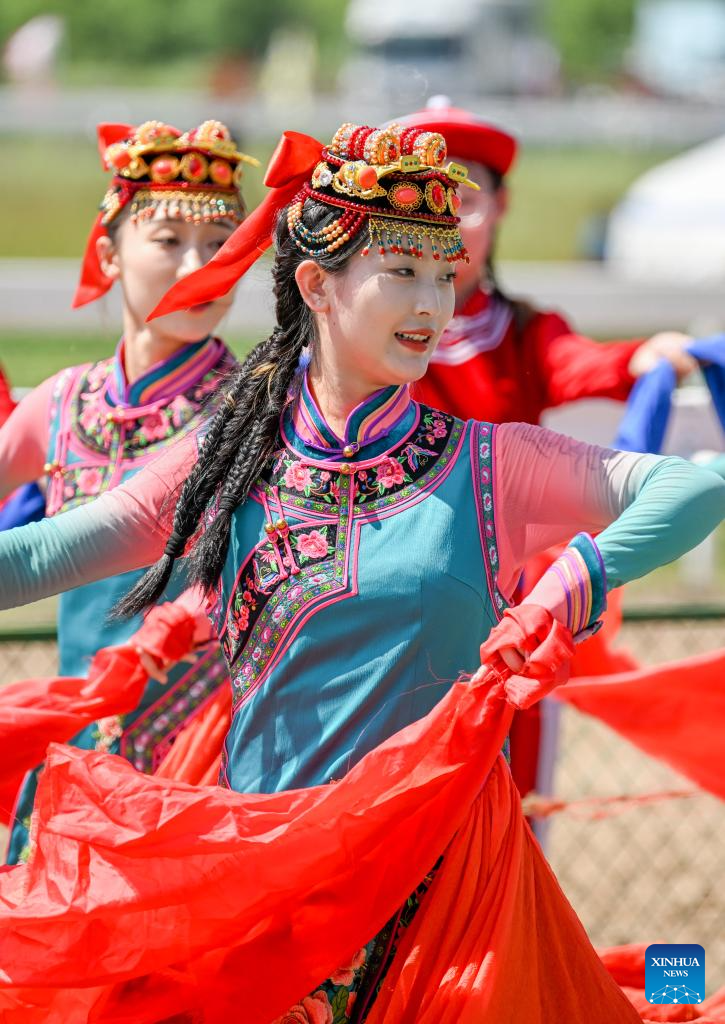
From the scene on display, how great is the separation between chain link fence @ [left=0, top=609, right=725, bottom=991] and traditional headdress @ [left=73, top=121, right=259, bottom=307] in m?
1.21

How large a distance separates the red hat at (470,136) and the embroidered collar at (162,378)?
712 millimetres

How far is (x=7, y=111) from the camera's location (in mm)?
27297

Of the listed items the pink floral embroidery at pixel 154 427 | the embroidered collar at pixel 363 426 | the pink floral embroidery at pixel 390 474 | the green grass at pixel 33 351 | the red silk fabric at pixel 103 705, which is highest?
the embroidered collar at pixel 363 426

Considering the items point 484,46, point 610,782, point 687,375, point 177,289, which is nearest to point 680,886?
point 610,782

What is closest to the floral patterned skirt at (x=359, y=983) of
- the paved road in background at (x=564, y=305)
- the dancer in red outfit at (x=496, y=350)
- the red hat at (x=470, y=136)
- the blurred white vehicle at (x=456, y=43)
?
the dancer in red outfit at (x=496, y=350)

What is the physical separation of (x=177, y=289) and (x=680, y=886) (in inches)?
110

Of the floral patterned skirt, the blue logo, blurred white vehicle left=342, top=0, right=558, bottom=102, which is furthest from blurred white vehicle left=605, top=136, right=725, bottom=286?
blurred white vehicle left=342, top=0, right=558, bottom=102

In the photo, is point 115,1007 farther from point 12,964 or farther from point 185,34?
point 185,34

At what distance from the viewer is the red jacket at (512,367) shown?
11.8 ft

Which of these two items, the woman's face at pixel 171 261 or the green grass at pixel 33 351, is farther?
the green grass at pixel 33 351

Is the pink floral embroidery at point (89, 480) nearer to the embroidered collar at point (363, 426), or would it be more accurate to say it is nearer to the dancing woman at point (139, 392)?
the dancing woman at point (139, 392)

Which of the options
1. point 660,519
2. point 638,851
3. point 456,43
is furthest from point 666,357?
point 456,43

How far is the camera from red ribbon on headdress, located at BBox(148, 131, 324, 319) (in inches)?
94.5

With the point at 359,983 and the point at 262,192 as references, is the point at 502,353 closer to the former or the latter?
the point at 359,983
